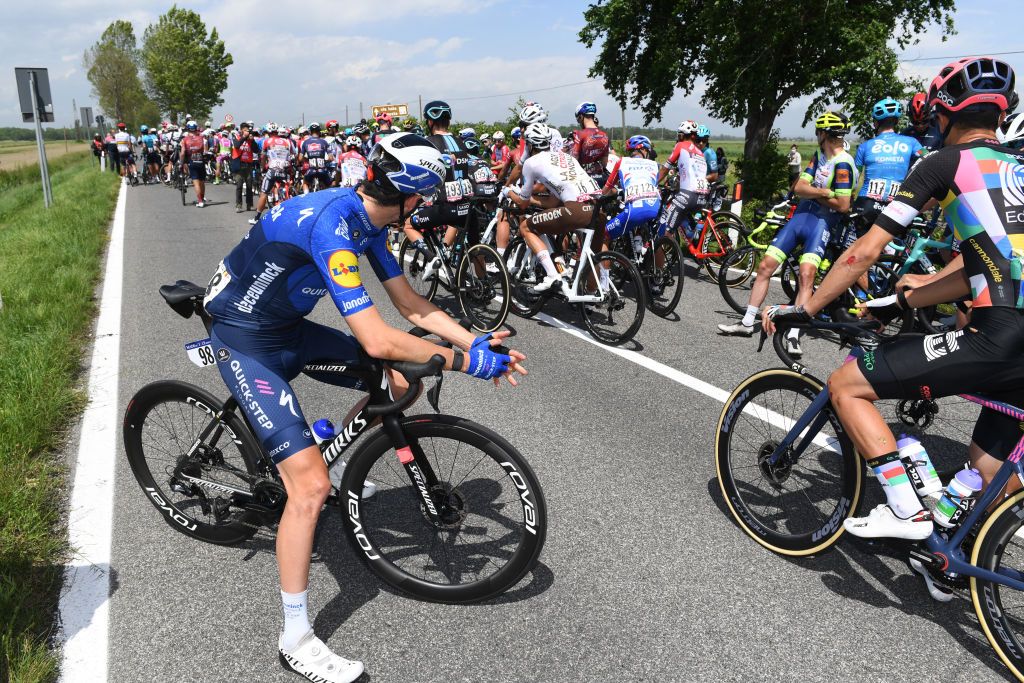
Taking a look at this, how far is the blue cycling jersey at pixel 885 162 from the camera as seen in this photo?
7.48 metres

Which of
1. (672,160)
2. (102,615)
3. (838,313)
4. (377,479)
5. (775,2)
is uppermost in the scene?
(775,2)

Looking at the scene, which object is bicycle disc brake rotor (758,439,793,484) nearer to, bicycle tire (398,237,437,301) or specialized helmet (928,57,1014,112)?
specialized helmet (928,57,1014,112)

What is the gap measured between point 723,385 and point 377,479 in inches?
131

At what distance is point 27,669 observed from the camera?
2541mm

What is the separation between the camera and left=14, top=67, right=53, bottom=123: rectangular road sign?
15047mm

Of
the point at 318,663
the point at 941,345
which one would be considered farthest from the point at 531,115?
the point at 318,663

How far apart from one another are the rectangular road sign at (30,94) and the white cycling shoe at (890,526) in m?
18.2

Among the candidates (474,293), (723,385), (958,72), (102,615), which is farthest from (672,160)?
(102,615)

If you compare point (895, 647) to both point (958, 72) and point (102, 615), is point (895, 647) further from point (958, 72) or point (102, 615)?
point (102, 615)

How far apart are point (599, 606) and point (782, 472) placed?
3.86 feet

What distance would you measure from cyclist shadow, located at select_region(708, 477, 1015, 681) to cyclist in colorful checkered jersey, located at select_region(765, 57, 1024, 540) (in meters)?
0.42

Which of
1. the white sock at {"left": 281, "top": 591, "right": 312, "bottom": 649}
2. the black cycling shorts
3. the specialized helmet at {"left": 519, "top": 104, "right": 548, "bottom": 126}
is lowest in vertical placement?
the white sock at {"left": 281, "top": 591, "right": 312, "bottom": 649}

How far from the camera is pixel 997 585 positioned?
2643 millimetres

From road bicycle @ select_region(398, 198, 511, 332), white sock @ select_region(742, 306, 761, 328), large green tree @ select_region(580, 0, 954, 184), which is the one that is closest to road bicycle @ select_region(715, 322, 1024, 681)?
white sock @ select_region(742, 306, 761, 328)
